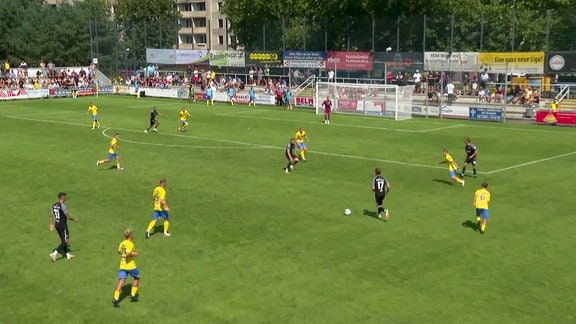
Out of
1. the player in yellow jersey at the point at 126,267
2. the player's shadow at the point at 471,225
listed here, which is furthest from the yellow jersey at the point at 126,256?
the player's shadow at the point at 471,225

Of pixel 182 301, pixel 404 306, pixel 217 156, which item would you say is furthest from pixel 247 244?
pixel 217 156

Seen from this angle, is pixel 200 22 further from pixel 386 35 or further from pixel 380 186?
pixel 380 186

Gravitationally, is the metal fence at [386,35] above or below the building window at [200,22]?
below

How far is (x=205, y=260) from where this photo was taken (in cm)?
1780

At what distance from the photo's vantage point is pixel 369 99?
54.0m

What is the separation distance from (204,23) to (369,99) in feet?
290

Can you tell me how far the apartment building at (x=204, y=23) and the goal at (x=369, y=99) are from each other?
7707 cm

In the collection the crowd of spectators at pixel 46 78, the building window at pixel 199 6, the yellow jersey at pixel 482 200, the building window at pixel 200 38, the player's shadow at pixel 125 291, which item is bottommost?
the player's shadow at pixel 125 291

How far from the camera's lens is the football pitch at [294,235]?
48.3ft

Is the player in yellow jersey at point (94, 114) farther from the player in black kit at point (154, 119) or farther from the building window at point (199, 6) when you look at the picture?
the building window at point (199, 6)

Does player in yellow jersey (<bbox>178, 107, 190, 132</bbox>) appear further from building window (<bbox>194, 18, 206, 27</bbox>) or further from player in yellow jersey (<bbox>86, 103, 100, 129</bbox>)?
building window (<bbox>194, 18, 206, 27</bbox>)

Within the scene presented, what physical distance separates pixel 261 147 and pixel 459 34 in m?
30.6

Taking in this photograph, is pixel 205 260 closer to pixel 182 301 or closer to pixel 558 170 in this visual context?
pixel 182 301

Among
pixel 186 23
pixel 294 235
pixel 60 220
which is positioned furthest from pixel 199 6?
pixel 60 220
